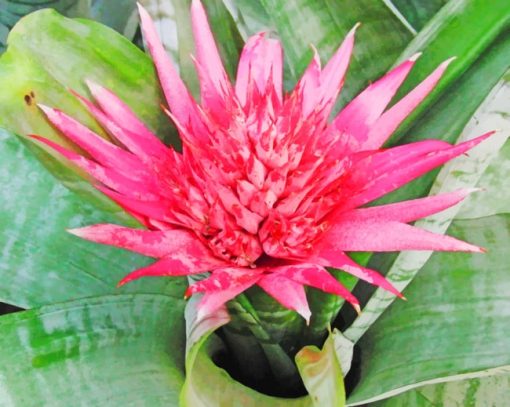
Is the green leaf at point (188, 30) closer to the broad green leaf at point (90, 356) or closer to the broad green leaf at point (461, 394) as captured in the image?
the broad green leaf at point (90, 356)

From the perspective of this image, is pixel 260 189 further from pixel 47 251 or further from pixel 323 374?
pixel 47 251

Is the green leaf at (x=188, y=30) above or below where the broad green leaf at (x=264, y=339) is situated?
above

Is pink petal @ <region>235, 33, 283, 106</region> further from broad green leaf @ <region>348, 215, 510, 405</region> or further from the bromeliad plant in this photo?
broad green leaf @ <region>348, 215, 510, 405</region>

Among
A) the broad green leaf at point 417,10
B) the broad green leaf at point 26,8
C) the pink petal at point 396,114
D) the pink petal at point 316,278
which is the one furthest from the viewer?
the broad green leaf at point 26,8

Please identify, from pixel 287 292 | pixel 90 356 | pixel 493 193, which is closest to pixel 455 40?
pixel 493 193

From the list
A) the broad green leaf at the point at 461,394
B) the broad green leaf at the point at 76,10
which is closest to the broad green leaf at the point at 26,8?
the broad green leaf at the point at 76,10

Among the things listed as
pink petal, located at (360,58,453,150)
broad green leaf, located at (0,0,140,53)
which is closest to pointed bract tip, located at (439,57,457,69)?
pink petal, located at (360,58,453,150)

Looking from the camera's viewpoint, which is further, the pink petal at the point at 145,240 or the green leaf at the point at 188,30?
the green leaf at the point at 188,30
